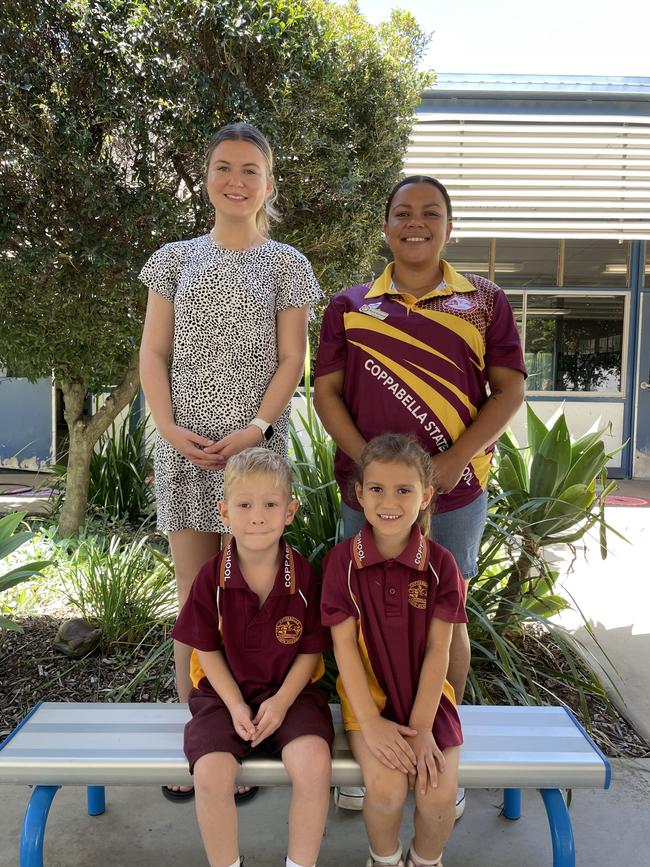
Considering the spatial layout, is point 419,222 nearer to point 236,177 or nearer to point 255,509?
point 236,177

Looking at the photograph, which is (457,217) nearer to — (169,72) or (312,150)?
(312,150)

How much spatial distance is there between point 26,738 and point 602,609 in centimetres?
331

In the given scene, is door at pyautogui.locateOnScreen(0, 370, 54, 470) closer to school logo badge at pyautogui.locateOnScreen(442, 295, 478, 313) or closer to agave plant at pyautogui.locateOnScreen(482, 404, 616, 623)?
agave plant at pyautogui.locateOnScreen(482, 404, 616, 623)

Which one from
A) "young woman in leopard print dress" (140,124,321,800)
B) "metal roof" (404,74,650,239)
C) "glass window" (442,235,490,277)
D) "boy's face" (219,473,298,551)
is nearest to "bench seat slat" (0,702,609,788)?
"young woman in leopard print dress" (140,124,321,800)

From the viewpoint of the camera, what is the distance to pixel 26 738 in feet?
6.37

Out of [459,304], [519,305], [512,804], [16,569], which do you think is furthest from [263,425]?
[519,305]

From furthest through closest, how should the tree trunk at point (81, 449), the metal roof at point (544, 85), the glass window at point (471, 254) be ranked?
1. the glass window at point (471, 254)
2. the metal roof at point (544, 85)
3. the tree trunk at point (81, 449)

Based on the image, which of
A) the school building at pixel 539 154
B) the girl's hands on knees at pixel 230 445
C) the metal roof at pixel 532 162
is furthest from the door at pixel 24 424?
the girl's hands on knees at pixel 230 445

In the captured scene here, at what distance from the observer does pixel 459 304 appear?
226cm

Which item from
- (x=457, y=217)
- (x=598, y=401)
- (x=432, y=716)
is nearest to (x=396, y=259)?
(x=432, y=716)

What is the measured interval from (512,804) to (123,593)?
1.96 m

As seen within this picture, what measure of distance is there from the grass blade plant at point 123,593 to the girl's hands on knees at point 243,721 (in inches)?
60.1

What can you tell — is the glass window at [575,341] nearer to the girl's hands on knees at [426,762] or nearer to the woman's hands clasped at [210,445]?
the woman's hands clasped at [210,445]

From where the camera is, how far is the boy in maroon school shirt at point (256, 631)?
6.29 ft
